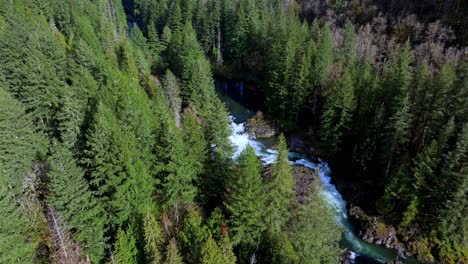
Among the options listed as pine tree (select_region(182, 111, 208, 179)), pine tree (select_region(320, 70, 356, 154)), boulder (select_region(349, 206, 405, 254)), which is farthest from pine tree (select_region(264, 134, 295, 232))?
pine tree (select_region(320, 70, 356, 154))

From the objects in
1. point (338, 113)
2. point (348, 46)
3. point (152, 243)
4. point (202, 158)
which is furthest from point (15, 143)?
point (348, 46)

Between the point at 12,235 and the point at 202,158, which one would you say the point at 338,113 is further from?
the point at 12,235

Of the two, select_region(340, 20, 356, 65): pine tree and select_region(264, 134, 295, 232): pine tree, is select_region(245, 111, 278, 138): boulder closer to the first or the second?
select_region(340, 20, 356, 65): pine tree

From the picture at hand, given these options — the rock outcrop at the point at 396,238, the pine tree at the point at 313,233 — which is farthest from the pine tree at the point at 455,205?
the pine tree at the point at 313,233

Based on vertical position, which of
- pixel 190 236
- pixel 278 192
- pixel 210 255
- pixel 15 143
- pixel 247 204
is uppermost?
pixel 15 143

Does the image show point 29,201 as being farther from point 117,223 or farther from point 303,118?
point 303,118

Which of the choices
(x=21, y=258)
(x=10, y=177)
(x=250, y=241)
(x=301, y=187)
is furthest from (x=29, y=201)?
(x=301, y=187)
